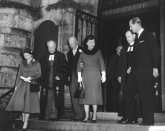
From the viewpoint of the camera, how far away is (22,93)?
5.78 metres

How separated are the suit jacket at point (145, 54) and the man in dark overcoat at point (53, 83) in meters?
2.07

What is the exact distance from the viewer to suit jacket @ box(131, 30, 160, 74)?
182 inches

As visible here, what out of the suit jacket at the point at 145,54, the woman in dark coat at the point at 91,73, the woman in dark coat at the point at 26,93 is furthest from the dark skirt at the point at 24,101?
the suit jacket at the point at 145,54

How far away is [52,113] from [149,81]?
268 cm

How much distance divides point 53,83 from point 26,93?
792 millimetres

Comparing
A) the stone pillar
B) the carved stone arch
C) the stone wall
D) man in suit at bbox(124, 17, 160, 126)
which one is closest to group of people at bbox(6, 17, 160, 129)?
man in suit at bbox(124, 17, 160, 126)

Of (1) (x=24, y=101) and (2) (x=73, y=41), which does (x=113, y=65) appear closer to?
(2) (x=73, y=41)

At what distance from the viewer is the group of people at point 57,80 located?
571 cm

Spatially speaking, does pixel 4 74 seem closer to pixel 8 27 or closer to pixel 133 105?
pixel 8 27

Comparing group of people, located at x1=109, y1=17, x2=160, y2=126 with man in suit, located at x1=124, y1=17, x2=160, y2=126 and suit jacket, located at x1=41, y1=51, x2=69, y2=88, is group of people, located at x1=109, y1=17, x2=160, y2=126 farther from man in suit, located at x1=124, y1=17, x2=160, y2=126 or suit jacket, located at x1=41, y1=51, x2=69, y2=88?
suit jacket, located at x1=41, y1=51, x2=69, y2=88

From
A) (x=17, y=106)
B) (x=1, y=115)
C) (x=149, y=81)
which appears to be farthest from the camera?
(x=1, y=115)

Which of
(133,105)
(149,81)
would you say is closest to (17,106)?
(133,105)

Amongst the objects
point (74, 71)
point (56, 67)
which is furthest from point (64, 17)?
point (74, 71)

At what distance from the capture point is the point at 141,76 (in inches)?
184
